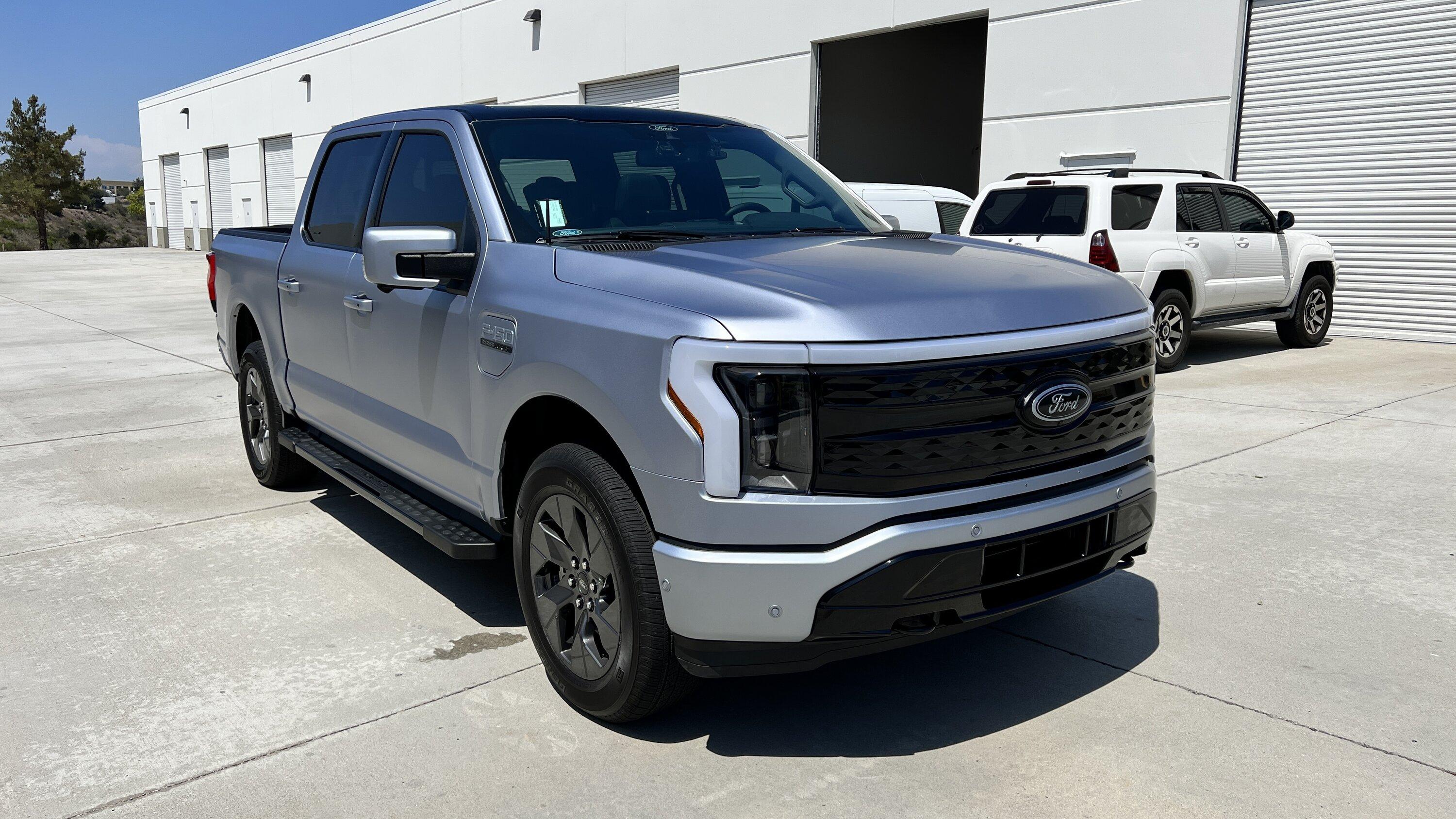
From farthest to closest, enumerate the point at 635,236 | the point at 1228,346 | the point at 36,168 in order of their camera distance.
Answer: the point at 36,168 → the point at 1228,346 → the point at 635,236

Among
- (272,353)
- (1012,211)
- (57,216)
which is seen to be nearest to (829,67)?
(1012,211)

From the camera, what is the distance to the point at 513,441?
11.9 ft

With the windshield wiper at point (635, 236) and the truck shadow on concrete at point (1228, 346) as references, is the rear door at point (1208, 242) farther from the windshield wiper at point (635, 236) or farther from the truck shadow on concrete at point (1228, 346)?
the windshield wiper at point (635, 236)

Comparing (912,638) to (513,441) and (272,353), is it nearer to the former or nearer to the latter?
(513,441)

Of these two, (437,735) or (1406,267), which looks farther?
(1406,267)

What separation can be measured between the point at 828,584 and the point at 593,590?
0.83 meters

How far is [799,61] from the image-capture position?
1902 centimetres

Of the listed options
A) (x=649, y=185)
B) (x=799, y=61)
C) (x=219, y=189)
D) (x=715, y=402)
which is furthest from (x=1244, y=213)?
(x=219, y=189)

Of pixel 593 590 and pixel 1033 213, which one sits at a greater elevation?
pixel 1033 213

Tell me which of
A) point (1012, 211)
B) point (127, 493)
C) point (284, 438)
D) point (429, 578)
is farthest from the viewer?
point (1012, 211)

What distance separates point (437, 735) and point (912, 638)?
1.48m

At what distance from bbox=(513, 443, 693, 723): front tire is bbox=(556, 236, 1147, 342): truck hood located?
57 centimetres

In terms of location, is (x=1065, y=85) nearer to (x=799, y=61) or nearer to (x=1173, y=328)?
(x=799, y=61)

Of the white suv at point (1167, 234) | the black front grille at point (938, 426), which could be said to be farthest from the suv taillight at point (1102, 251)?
the black front grille at point (938, 426)
